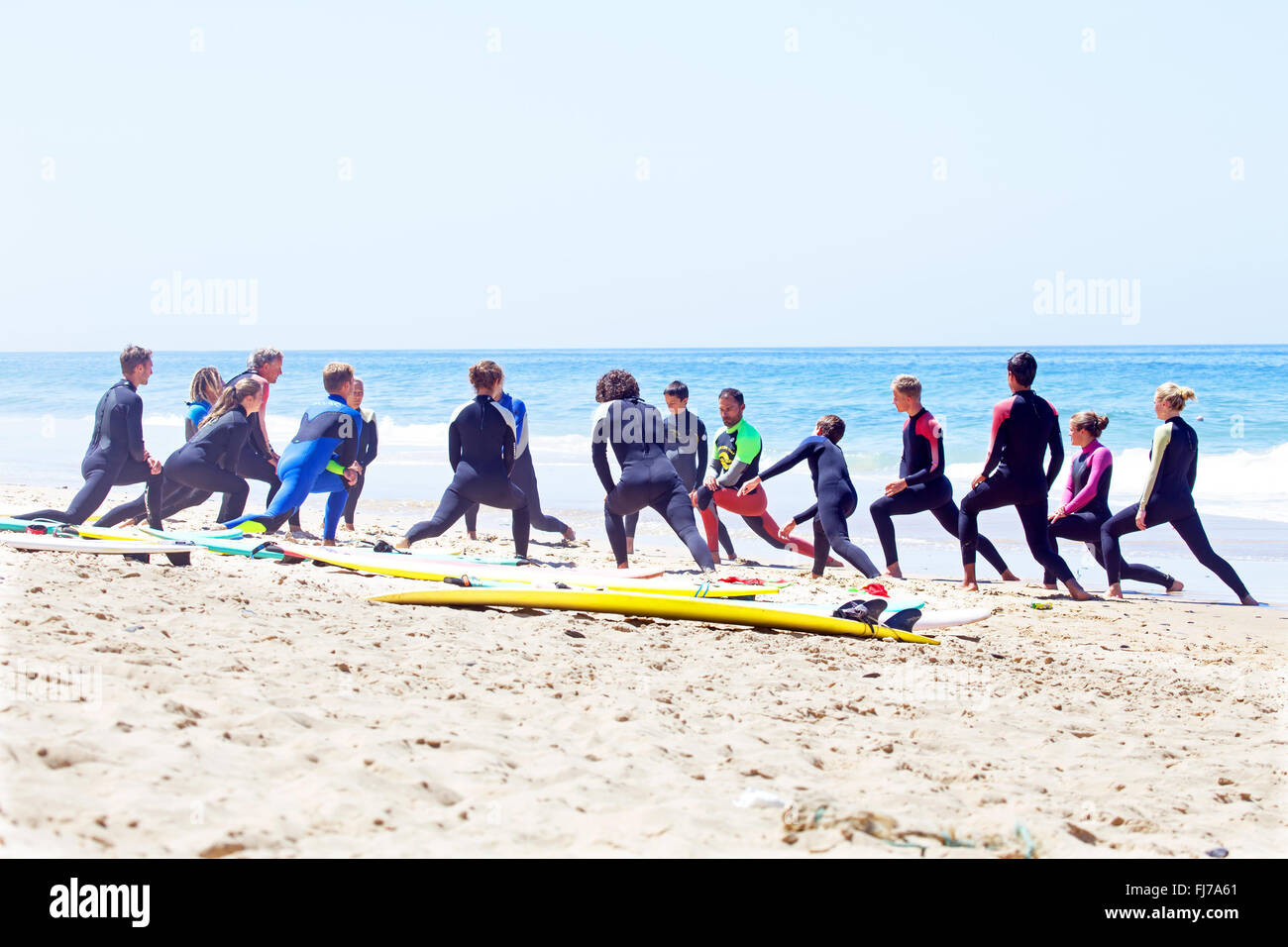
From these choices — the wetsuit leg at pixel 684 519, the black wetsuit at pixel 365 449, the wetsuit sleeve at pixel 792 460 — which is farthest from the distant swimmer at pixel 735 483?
the black wetsuit at pixel 365 449

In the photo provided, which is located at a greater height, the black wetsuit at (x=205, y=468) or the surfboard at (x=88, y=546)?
the black wetsuit at (x=205, y=468)

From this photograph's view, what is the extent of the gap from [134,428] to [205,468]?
586 mm

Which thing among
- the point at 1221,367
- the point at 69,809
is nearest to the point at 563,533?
the point at 69,809

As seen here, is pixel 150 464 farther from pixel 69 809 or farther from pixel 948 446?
pixel 948 446

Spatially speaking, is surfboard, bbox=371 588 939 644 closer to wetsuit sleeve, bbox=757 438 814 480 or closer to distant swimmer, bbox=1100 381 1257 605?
wetsuit sleeve, bbox=757 438 814 480

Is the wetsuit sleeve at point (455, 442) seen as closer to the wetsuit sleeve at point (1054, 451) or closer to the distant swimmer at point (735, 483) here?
the distant swimmer at point (735, 483)

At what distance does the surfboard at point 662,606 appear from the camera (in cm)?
552

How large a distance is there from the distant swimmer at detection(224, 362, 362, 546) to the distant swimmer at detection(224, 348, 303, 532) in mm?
55

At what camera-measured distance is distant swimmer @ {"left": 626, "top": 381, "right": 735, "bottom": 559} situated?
9094mm

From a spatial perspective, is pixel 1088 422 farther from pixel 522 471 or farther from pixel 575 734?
pixel 575 734

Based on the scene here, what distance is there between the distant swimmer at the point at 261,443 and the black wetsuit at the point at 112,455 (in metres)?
0.78

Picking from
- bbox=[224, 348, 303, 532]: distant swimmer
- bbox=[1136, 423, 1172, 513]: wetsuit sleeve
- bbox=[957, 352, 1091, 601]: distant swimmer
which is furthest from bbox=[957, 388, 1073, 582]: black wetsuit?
bbox=[224, 348, 303, 532]: distant swimmer

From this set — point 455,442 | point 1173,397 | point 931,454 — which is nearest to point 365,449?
point 455,442

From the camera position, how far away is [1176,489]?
7461 millimetres
